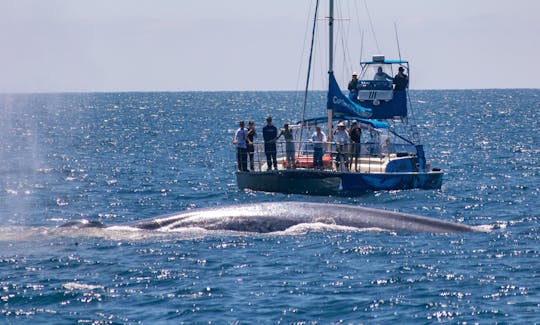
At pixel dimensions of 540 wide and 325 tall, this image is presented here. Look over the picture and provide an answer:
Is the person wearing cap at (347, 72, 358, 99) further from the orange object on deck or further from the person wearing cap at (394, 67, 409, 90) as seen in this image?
the orange object on deck

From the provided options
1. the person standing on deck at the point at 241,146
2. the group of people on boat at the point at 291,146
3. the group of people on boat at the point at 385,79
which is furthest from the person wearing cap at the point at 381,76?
the person standing on deck at the point at 241,146

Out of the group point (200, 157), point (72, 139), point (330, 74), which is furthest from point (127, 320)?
point (72, 139)

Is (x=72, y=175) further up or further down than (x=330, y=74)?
further down

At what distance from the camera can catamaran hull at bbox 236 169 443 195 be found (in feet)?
106

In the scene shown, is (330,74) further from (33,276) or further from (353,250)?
(33,276)

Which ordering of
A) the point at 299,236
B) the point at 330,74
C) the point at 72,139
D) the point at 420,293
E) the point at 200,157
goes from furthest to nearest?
the point at 72,139, the point at 200,157, the point at 330,74, the point at 299,236, the point at 420,293

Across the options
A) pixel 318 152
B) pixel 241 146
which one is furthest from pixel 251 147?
Result: pixel 318 152

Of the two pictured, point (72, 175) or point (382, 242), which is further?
point (72, 175)

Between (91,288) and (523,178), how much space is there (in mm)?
Answer: 27224

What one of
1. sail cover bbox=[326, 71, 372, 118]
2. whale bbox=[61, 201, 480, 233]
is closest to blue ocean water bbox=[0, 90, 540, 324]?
whale bbox=[61, 201, 480, 233]

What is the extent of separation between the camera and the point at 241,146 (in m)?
33.8

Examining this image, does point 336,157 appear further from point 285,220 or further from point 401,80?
point 285,220

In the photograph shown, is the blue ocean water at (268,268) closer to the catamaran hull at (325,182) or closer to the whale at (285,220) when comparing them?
the whale at (285,220)

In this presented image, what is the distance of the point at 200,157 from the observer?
190ft
